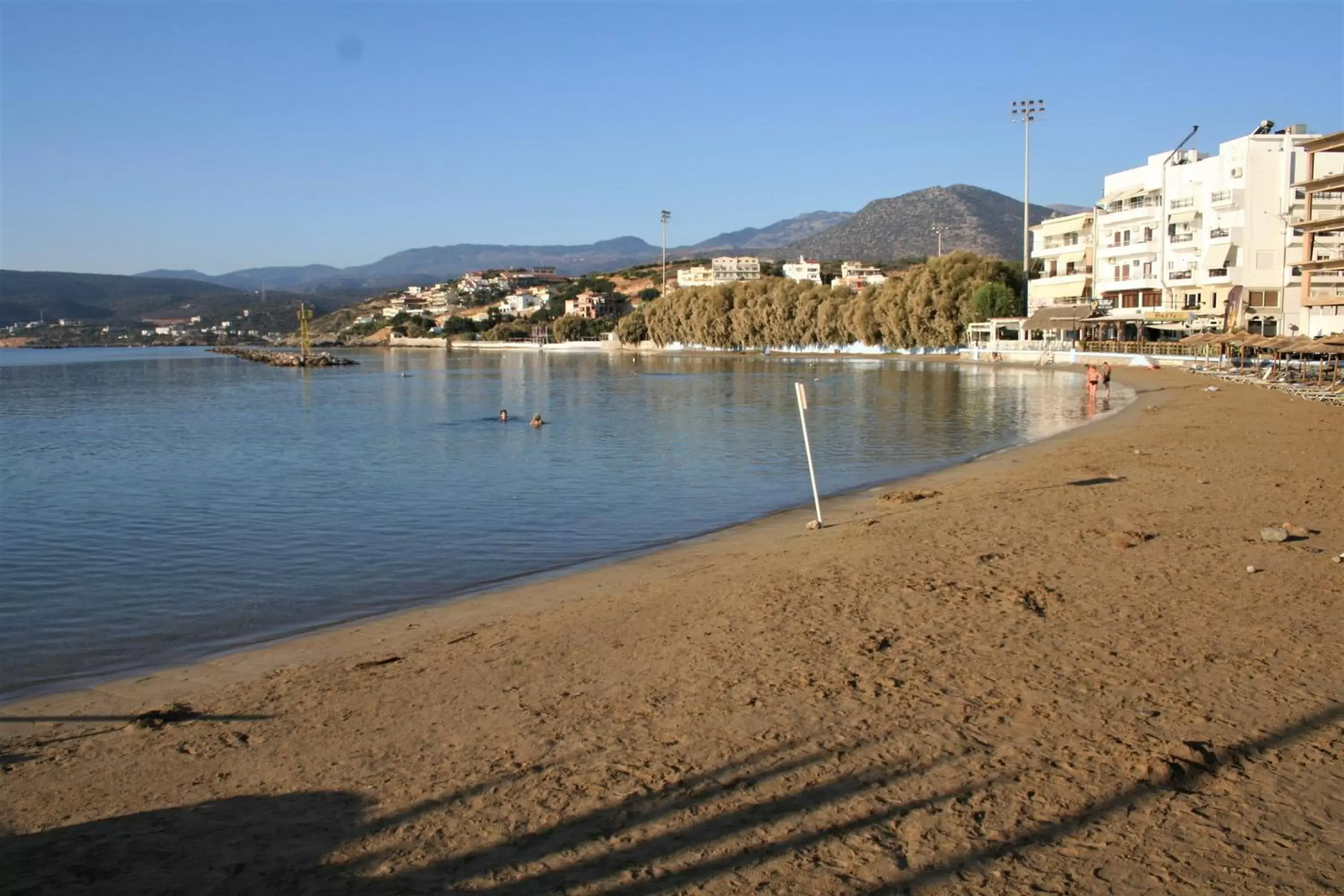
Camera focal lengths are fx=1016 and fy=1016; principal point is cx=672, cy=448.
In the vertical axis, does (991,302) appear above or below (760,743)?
above

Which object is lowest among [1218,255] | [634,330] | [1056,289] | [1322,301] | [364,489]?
[364,489]

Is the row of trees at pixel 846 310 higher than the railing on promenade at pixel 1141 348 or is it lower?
higher

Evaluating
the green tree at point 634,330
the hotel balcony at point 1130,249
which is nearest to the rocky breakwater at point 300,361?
the green tree at point 634,330

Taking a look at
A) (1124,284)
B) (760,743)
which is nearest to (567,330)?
(1124,284)

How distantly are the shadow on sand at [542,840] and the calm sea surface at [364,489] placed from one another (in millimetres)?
4422

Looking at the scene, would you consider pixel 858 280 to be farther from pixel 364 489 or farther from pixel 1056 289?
pixel 364 489

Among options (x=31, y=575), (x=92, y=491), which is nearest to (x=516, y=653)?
(x=31, y=575)

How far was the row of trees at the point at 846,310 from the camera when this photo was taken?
92.9m

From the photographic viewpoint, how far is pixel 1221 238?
65000 millimetres

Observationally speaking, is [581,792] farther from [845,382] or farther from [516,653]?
[845,382]

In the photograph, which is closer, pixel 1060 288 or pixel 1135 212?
pixel 1135 212

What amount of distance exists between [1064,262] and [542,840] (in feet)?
303

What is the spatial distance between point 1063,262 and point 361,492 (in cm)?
8071

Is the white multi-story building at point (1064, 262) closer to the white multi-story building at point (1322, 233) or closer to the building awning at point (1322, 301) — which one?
the white multi-story building at point (1322, 233)
